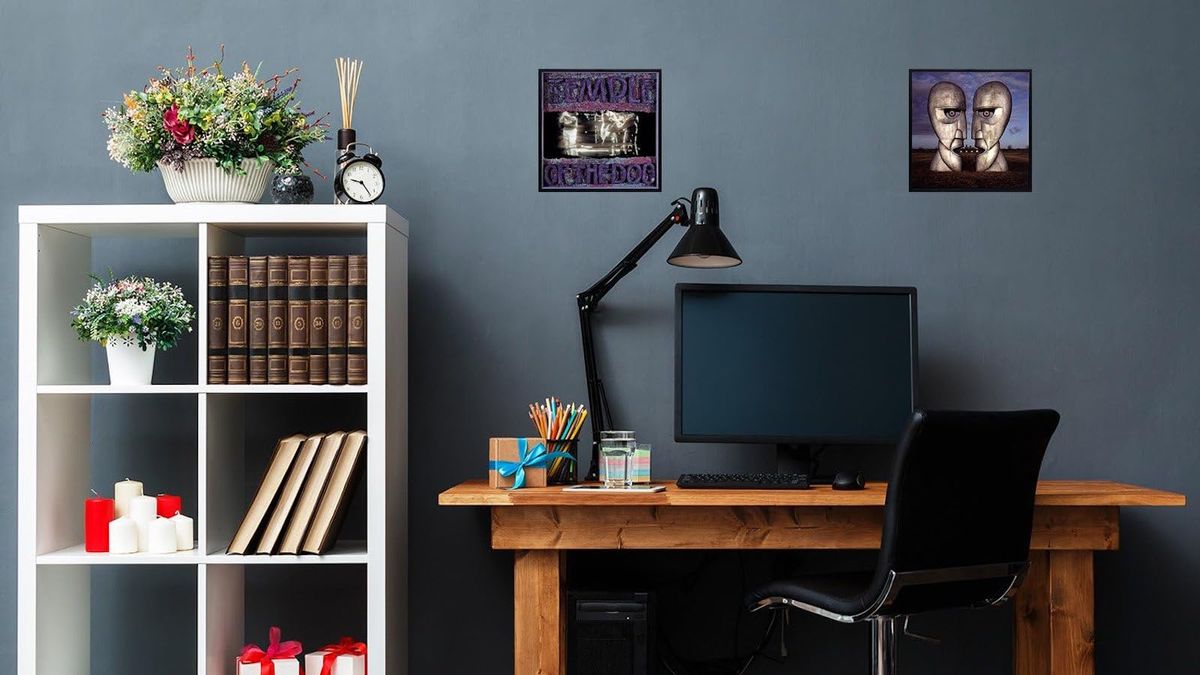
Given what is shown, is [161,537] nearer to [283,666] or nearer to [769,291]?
[283,666]

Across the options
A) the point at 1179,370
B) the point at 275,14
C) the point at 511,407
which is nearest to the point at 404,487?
the point at 511,407

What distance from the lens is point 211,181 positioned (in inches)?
96.7

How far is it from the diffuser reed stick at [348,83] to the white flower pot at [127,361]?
2.55ft

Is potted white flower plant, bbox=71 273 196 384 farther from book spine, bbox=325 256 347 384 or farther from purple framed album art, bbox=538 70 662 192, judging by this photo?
purple framed album art, bbox=538 70 662 192

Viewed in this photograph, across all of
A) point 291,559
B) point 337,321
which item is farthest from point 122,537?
point 337,321

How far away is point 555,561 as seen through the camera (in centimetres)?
234

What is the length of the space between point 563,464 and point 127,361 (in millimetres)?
1090

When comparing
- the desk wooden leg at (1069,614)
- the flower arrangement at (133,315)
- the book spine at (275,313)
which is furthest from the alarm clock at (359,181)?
the desk wooden leg at (1069,614)

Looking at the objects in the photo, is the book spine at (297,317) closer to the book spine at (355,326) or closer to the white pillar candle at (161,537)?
the book spine at (355,326)

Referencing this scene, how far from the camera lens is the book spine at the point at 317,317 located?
8.00ft

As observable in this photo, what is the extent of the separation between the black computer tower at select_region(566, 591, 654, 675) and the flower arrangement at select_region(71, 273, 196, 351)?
1179 mm

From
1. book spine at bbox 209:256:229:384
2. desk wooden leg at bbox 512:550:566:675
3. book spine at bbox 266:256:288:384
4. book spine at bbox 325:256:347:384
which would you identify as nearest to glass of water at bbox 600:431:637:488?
desk wooden leg at bbox 512:550:566:675

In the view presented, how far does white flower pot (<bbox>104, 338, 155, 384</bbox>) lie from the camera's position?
246 cm

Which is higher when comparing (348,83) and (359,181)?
(348,83)
